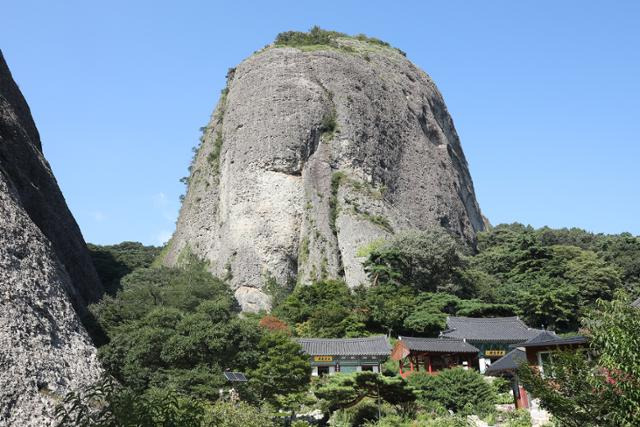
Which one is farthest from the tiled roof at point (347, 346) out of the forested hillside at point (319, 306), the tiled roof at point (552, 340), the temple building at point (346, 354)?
the tiled roof at point (552, 340)

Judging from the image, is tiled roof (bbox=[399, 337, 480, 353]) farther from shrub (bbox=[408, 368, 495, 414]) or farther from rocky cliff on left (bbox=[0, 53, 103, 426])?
rocky cliff on left (bbox=[0, 53, 103, 426])

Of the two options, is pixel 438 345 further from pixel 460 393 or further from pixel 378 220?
pixel 378 220

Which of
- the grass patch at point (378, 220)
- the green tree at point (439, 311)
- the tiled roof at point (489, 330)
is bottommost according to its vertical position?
the tiled roof at point (489, 330)

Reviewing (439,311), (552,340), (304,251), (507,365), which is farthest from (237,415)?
(304,251)

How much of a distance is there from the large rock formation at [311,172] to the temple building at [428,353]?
11.7 m

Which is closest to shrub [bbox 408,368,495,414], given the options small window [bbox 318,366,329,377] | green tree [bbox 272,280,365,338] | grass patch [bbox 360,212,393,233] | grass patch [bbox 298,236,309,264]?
small window [bbox 318,366,329,377]

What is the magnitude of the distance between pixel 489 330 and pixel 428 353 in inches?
215

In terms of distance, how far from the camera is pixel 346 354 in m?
30.8

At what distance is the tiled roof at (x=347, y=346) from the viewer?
30.6 metres

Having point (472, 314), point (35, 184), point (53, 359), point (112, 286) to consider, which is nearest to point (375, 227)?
point (472, 314)

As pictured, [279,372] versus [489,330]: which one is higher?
[489,330]

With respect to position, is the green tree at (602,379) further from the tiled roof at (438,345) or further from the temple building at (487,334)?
the temple building at (487,334)

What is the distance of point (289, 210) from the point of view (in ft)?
156

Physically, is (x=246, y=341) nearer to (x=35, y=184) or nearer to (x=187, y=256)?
(x=35, y=184)
